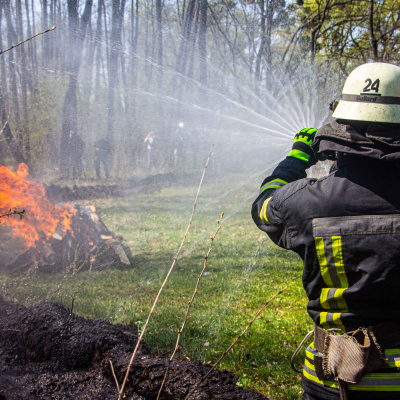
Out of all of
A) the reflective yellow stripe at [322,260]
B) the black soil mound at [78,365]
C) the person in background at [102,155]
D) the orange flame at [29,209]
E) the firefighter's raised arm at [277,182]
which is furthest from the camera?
the person in background at [102,155]

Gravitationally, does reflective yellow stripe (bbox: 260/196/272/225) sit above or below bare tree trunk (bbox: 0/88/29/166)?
above

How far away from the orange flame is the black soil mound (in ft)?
9.34

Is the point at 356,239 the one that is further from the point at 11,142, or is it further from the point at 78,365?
the point at 11,142

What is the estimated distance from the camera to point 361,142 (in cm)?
143

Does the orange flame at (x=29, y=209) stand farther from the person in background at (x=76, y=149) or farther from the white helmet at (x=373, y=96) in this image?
the person in background at (x=76, y=149)

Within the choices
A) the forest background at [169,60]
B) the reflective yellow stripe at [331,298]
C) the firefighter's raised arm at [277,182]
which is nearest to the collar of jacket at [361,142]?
the firefighter's raised arm at [277,182]

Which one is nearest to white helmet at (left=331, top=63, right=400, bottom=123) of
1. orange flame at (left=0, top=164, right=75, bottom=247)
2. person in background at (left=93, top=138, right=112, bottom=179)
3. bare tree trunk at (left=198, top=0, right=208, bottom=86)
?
orange flame at (left=0, top=164, right=75, bottom=247)

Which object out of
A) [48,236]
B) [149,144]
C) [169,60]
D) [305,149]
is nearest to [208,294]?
[48,236]

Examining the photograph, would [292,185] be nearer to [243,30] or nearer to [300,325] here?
[300,325]

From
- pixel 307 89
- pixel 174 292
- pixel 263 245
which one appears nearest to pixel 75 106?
pixel 307 89

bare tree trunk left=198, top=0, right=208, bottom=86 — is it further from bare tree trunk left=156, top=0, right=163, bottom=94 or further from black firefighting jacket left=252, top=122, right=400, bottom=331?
black firefighting jacket left=252, top=122, right=400, bottom=331

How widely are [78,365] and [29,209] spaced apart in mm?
4058

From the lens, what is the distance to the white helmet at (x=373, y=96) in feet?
4.96

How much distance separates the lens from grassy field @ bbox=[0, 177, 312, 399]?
11.5 feet
